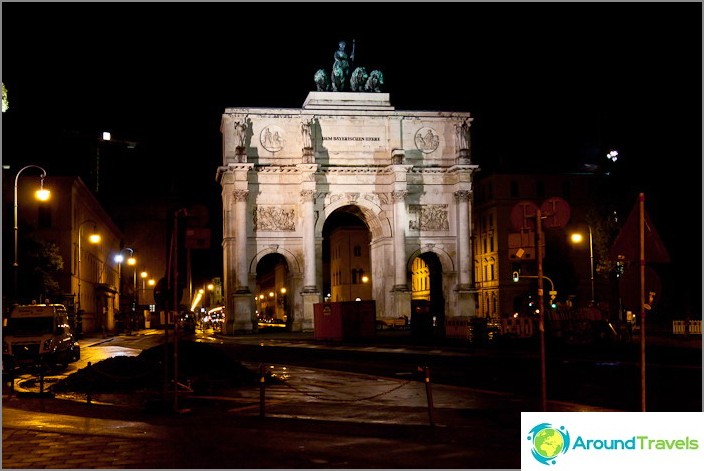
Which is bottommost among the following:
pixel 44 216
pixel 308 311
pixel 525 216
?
pixel 308 311

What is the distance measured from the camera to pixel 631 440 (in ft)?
26.2

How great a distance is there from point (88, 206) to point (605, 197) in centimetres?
3781

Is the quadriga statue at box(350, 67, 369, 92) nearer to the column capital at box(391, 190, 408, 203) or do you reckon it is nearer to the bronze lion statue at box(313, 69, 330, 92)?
the bronze lion statue at box(313, 69, 330, 92)

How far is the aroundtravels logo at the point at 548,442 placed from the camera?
26.8 ft

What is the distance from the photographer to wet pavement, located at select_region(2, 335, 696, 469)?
34.6ft

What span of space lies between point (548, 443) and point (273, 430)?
5.73 meters

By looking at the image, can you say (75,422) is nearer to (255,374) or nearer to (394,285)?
(255,374)

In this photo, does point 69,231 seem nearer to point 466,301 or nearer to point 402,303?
point 402,303

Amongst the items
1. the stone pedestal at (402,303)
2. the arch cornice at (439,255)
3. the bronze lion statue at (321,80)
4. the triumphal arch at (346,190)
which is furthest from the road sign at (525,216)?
the bronze lion statue at (321,80)

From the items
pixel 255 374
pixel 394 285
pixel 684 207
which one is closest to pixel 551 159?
pixel 394 285

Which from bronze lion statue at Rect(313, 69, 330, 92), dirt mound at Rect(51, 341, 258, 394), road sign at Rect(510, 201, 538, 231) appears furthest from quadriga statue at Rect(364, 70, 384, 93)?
road sign at Rect(510, 201, 538, 231)

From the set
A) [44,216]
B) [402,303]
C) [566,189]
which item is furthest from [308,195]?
[566,189]

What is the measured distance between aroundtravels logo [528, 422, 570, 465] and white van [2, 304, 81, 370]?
2291 cm

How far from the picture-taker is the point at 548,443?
820cm
